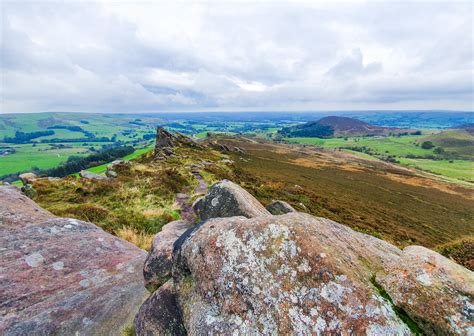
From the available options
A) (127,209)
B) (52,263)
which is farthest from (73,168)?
(52,263)

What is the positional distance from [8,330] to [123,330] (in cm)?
240

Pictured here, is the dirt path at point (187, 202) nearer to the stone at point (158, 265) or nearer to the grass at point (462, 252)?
the stone at point (158, 265)

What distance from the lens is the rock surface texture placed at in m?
3.89

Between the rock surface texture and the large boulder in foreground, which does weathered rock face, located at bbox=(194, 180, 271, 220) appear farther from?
the rock surface texture

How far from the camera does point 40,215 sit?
34.4ft

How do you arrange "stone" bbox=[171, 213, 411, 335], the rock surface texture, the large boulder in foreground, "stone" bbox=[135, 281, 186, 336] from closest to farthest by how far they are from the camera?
the rock surface texture → "stone" bbox=[171, 213, 411, 335] → "stone" bbox=[135, 281, 186, 336] → the large boulder in foreground

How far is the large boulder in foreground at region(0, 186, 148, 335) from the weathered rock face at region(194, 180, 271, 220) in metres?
3.31

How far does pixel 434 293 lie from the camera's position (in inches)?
159

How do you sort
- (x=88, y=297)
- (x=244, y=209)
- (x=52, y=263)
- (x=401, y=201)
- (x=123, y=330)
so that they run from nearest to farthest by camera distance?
(x=123, y=330), (x=88, y=297), (x=52, y=263), (x=244, y=209), (x=401, y=201)

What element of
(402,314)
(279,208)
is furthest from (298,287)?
(279,208)

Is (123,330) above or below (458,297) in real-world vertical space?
below

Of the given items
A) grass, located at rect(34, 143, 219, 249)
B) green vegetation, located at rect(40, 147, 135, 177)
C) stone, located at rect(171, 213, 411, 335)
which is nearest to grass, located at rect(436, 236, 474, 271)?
stone, located at rect(171, 213, 411, 335)

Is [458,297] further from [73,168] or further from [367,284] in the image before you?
[73,168]

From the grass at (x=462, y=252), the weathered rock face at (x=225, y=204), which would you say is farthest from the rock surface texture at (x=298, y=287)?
the grass at (x=462, y=252)
